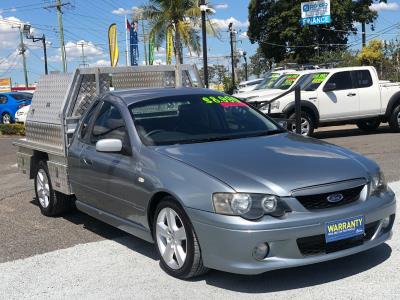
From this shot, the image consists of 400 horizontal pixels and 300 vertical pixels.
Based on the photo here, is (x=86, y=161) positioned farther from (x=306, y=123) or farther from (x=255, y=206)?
(x=306, y=123)

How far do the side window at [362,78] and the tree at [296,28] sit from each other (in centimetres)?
4040

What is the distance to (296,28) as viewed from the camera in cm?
5591

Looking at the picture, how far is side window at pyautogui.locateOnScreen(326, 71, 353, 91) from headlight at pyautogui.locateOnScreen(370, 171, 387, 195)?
34.4 ft

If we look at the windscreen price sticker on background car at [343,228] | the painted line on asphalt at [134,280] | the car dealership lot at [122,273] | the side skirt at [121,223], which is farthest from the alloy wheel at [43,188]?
the windscreen price sticker on background car at [343,228]

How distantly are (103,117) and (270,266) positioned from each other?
2746 millimetres

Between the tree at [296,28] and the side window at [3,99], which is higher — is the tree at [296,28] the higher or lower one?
the higher one

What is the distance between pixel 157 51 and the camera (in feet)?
112

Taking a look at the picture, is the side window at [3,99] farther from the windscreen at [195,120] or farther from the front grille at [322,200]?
the front grille at [322,200]

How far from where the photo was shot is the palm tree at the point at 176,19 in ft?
101

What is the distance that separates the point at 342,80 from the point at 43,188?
32.2ft

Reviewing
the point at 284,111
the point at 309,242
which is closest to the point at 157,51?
the point at 284,111

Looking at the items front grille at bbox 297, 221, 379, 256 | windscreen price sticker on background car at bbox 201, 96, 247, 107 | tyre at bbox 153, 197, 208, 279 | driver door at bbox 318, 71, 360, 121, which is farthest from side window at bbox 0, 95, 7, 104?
front grille at bbox 297, 221, 379, 256

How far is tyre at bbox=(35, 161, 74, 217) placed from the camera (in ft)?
23.2

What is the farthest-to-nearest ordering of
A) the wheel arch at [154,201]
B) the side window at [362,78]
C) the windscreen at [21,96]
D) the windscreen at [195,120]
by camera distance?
1. the windscreen at [21,96]
2. the side window at [362,78]
3. the windscreen at [195,120]
4. the wheel arch at [154,201]
